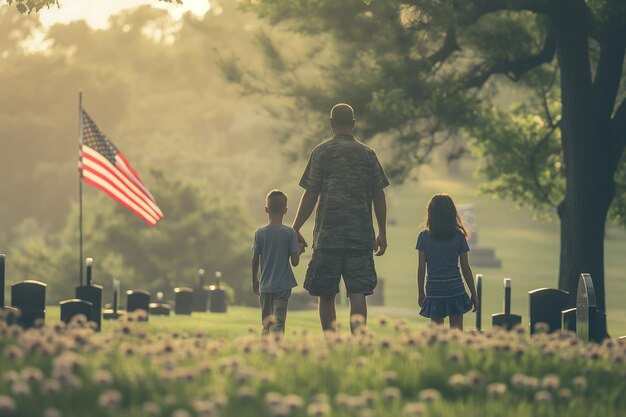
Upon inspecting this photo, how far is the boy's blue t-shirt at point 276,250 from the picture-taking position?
11.1m

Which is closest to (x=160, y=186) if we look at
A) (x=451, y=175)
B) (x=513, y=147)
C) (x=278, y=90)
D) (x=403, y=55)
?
(x=278, y=90)

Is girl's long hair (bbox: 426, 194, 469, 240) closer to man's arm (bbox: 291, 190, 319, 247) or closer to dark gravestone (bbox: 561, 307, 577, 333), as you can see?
man's arm (bbox: 291, 190, 319, 247)

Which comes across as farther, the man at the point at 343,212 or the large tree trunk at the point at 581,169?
the large tree trunk at the point at 581,169

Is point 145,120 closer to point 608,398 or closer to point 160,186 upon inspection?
point 160,186

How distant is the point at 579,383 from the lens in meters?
8.01

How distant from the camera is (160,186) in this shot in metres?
45.5

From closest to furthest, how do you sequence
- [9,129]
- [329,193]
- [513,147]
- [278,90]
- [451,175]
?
1. [329,193]
2. [513,147]
3. [278,90]
4. [9,129]
5. [451,175]

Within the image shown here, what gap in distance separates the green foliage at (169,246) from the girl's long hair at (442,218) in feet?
107

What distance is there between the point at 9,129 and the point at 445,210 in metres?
65.5

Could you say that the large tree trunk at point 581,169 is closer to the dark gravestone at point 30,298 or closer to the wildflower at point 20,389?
the dark gravestone at point 30,298

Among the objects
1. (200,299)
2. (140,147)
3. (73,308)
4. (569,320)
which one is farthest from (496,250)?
(73,308)

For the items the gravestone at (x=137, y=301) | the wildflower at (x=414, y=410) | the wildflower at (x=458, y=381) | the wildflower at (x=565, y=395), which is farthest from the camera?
the gravestone at (x=137, y=301)

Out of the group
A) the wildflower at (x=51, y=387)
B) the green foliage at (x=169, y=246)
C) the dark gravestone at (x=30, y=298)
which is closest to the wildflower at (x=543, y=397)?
the wildflower at (x=51, y=387)

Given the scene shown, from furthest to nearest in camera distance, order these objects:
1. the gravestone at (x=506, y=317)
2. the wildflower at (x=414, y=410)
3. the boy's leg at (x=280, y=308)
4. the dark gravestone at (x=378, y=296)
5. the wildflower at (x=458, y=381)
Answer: the dark gravestone at (x=378, y=296) < the gravestone at (x=506, y=317) < the boy's leg at (x=280, y=308) < the wildflower at (x=458, y=381) < the wildflower at (x=414, y=410)
